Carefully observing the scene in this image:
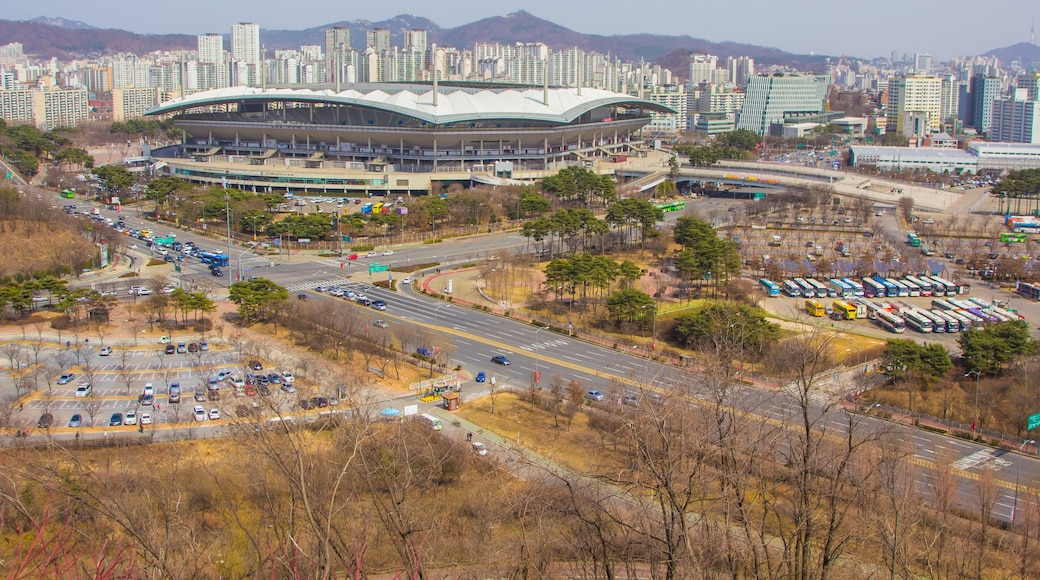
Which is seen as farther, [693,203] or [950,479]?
[693,203]

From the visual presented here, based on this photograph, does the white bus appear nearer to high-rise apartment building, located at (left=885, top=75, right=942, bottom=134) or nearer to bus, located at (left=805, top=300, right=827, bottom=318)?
bus, located at (left=805, top=300, right=827, bottom=318)

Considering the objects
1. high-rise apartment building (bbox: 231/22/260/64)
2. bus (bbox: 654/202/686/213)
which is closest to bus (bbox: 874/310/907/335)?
bus (bbox: 654/202/686/213)

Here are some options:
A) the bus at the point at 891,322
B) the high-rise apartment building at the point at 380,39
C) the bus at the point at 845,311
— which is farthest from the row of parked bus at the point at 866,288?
the high-rise apartment building at the point at 380,39

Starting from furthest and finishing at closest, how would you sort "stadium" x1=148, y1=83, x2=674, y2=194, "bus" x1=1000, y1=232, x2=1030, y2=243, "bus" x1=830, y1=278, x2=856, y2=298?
"stadium" x1=148, y1=83, x2=674, y2=194, "bus" x1=1000, y1=232, x2=1030, y2=243, "bus" x1=830, y1=278, x2=856, y2=298

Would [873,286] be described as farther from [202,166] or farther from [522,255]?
[202,166]

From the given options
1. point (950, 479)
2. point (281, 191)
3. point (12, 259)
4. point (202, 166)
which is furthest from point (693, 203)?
point (950, 479)

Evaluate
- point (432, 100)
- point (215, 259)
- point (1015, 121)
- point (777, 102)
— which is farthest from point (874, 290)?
point (777, 102)
